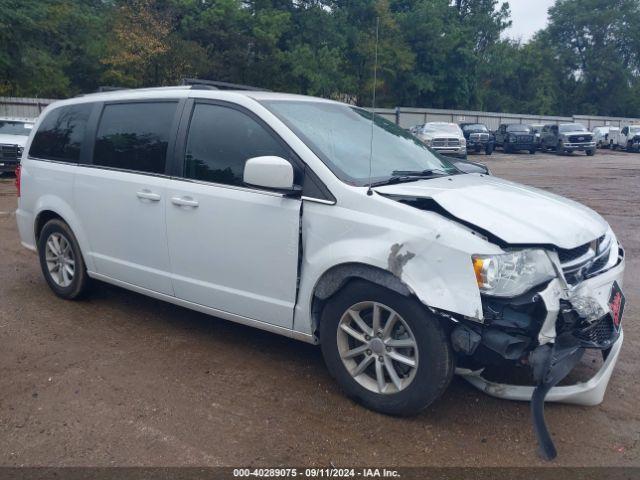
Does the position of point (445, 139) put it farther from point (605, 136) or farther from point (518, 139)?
point (605, 136)

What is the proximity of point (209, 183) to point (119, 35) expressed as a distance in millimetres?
30698

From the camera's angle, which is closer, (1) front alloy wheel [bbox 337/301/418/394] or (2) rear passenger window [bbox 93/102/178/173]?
(1) front alloy wheel [bbox 337/301/418/394]

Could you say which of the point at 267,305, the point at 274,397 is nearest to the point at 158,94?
the point at 267,305

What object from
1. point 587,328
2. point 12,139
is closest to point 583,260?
point 587,328

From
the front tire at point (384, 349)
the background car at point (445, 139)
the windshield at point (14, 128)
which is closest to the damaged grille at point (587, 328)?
the front tire at point (384, 349)

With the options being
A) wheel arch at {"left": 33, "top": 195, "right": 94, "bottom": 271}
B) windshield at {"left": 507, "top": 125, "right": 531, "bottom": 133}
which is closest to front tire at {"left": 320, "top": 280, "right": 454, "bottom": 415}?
wheel arch at {"left": 33, "top": 195, "right": 94, "bottom": 271}

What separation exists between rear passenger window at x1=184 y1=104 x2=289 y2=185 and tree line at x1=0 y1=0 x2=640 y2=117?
22471 millimetres

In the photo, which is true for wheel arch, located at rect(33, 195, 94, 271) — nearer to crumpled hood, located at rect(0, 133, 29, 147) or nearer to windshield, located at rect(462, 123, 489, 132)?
crumpled hood, located at rect(0, 133, 29, 147)

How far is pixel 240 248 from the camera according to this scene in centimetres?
399

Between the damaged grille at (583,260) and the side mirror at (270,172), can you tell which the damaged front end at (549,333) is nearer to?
the damaged grille at (583,260)

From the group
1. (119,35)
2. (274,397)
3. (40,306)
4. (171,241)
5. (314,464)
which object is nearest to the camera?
(314,464)

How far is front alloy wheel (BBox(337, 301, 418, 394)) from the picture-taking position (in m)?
3.42

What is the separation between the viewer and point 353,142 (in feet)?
13.8

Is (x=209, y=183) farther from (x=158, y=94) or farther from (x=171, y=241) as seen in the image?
(x=158, y=94)
